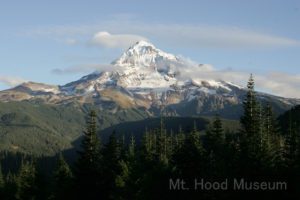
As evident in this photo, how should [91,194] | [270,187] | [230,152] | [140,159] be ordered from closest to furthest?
[270,187]
[91,194]
[230,152]
[140,159]

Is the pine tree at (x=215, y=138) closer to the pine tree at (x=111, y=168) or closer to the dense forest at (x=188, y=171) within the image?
the dense forest at (x=188, y=171)

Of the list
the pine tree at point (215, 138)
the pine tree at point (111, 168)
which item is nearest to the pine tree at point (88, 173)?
the pine tree at point (111, 168)

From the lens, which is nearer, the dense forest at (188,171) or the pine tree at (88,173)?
the dense forest at (188,171)

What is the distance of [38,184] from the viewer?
92688 millimetres

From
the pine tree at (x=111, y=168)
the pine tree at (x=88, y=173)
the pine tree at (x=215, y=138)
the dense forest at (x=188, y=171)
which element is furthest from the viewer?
the pine tree at (x=215, y=138)

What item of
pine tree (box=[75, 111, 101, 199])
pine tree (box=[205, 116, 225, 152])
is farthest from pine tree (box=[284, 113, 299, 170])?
pine tree (box=[75, 111, 101, 199])

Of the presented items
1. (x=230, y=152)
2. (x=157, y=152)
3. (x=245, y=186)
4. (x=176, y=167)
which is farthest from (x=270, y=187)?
(x=157, y=152)

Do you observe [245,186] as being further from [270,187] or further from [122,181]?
[122,181]

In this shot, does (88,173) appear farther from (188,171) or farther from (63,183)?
(188,171)

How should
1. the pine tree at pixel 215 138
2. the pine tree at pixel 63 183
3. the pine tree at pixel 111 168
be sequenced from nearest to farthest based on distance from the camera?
1. the pine tree at pixel 63 183
2. the pine tree at pixel 111 168
3. the pine tree at pixel 215 138

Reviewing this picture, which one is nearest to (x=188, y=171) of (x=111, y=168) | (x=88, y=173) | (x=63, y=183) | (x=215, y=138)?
(x=88, y=173)

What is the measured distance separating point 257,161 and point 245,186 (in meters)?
3.90

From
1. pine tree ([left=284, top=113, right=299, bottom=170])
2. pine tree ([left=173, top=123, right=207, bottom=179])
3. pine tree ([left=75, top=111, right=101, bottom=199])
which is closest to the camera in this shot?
pine tree ([left=284, top=113, right=299, bottom=170])

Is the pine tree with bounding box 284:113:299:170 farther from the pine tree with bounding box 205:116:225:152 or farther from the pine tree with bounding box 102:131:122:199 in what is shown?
the pine tree with bounding box 102:131:122:199
